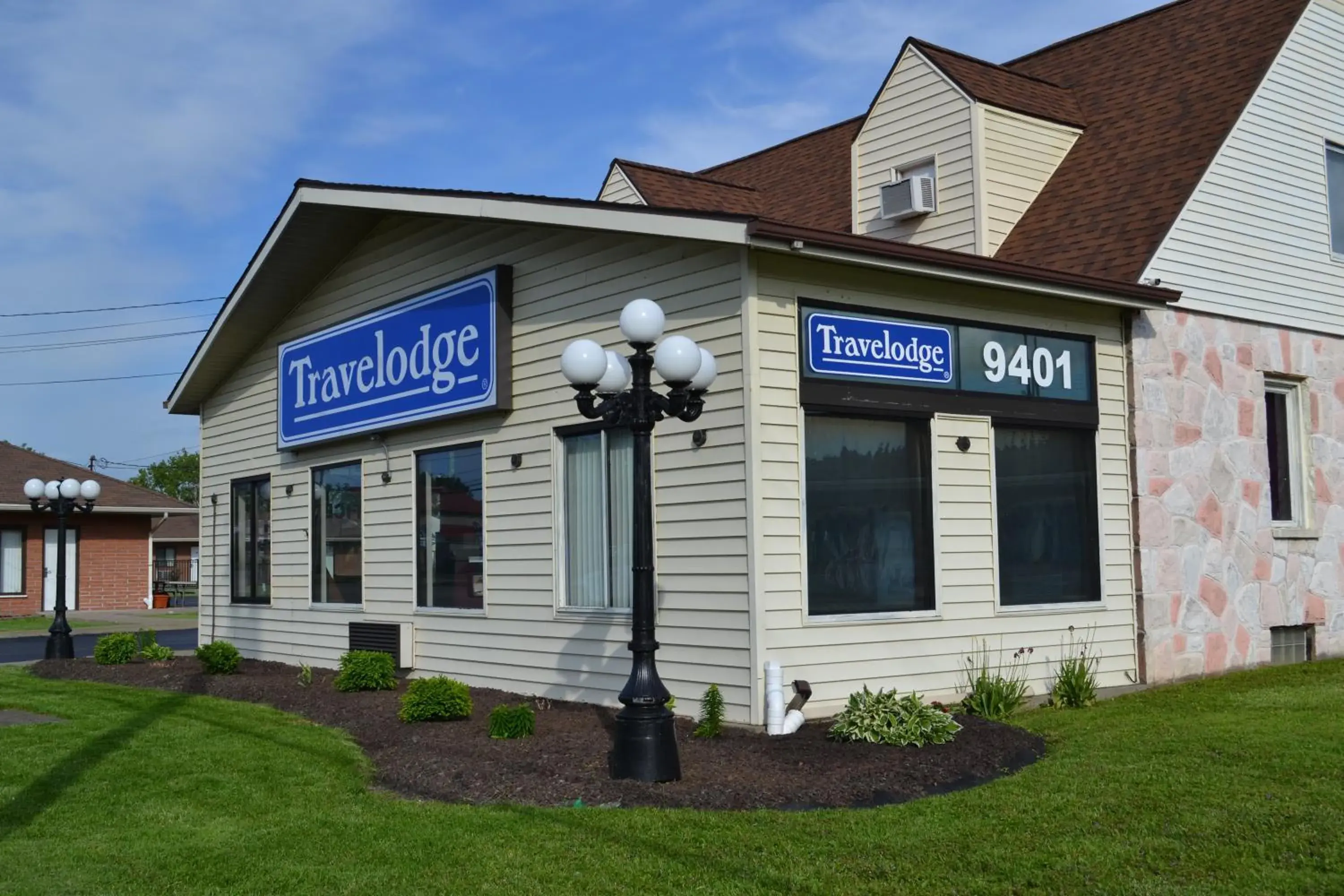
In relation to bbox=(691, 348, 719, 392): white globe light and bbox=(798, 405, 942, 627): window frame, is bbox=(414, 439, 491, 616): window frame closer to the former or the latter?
bbox=(798, 405, 942, 627): window frame

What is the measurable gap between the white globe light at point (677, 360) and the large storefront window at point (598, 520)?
278cm

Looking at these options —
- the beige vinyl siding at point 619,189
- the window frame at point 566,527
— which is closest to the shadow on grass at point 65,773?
the window frame at point 566,527

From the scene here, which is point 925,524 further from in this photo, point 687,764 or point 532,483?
point 532,483

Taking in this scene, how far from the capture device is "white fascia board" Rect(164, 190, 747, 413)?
9812mm

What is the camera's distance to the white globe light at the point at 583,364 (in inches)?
336

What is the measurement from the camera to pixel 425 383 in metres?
13.5

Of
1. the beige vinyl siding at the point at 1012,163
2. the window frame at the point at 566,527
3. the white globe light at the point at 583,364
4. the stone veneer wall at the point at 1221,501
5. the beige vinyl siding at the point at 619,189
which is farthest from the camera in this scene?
the beige vinyl siding at the point at 619,189

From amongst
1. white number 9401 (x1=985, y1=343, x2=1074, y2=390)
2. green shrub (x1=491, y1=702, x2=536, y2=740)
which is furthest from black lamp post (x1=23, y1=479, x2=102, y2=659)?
white number 9401 (x1=985, y1=343, x2=1074, y2=390)

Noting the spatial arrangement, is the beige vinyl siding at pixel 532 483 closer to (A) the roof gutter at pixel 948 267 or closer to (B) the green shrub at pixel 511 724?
(A) the roof gutter at pixel 948 267

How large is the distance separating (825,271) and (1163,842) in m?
5.23

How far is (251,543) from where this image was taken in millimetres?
17594

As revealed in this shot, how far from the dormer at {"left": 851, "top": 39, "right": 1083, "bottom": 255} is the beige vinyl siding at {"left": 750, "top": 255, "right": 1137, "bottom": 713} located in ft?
8.88

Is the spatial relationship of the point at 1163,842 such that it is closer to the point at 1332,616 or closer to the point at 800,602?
the point at 800,602

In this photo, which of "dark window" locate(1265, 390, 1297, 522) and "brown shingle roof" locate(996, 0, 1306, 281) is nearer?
"brown shingle roof" locate(996, 0, 1306, 281)
